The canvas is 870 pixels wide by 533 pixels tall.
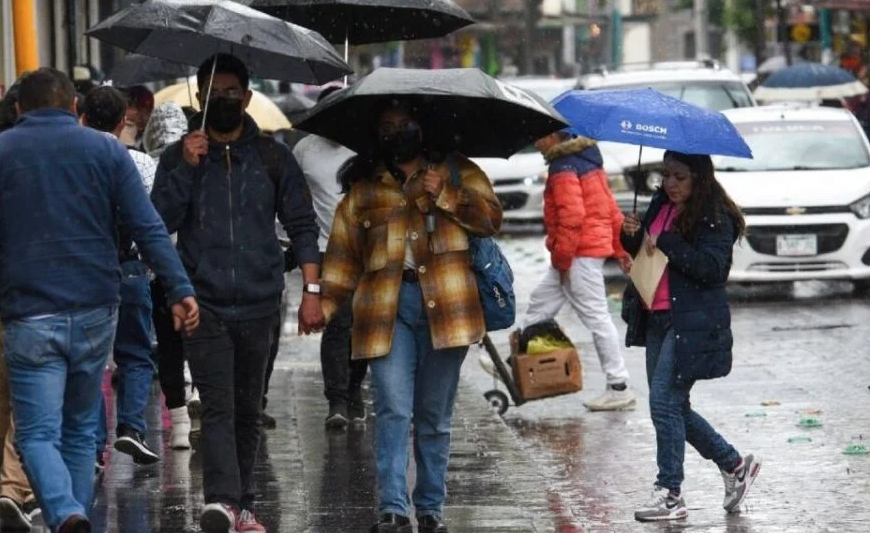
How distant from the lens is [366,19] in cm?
1077

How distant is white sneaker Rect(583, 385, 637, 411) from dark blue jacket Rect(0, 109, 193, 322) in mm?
5514

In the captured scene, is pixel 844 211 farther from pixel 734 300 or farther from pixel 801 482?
pixel 801 482

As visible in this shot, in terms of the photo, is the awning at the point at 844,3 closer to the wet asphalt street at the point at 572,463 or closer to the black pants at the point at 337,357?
the wet asphalt street at the point at 572,463

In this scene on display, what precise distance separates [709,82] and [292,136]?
203 inches

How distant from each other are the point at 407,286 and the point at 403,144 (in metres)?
0.57

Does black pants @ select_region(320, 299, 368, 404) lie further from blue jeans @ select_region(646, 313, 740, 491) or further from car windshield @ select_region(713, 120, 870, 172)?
car windshield @ select_region(713, 120, 870, 172)

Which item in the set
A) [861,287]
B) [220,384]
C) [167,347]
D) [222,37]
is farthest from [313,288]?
[861,287]

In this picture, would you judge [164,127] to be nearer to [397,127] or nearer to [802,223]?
[397,127]

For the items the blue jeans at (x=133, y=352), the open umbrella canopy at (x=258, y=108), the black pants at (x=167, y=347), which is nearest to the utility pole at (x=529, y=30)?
the open umbrella canopy at (x=258, y=108)

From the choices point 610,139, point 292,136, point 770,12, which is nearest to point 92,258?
point 610,139

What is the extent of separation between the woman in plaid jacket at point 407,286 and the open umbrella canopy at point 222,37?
2.26 feet

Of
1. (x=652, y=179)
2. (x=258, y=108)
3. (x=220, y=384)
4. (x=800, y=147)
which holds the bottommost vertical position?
(x=652, y=179)

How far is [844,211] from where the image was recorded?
17797 millimetres

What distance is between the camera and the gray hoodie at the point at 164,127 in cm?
1056
